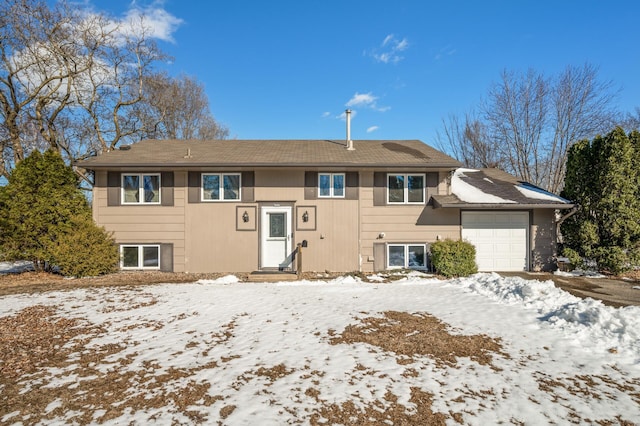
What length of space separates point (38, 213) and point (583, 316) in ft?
43.1

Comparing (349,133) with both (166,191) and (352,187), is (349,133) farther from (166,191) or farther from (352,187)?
(166,191)

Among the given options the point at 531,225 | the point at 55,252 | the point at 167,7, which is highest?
the point at 167,7

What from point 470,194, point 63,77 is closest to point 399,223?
point 470,194

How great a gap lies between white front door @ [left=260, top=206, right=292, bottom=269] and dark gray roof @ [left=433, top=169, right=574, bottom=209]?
4884 mm

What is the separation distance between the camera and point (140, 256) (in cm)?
985

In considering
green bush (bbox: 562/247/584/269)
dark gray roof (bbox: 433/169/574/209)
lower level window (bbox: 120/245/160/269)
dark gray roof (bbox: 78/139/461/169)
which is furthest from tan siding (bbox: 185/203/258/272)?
green bush (bbox: 562/247/584/269)

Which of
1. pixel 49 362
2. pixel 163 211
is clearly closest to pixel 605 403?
pixel 49 362

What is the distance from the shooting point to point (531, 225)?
32.9 ft

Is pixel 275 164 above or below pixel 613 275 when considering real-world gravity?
above

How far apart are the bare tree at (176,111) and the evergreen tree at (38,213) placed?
40.7 ft

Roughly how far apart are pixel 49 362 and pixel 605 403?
20.0 ft

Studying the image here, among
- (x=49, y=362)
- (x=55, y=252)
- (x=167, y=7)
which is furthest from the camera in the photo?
(x=167, y=7)

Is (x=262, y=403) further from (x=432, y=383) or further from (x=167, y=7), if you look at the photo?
(x=167, y=7)

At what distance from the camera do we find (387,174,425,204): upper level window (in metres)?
10.1
